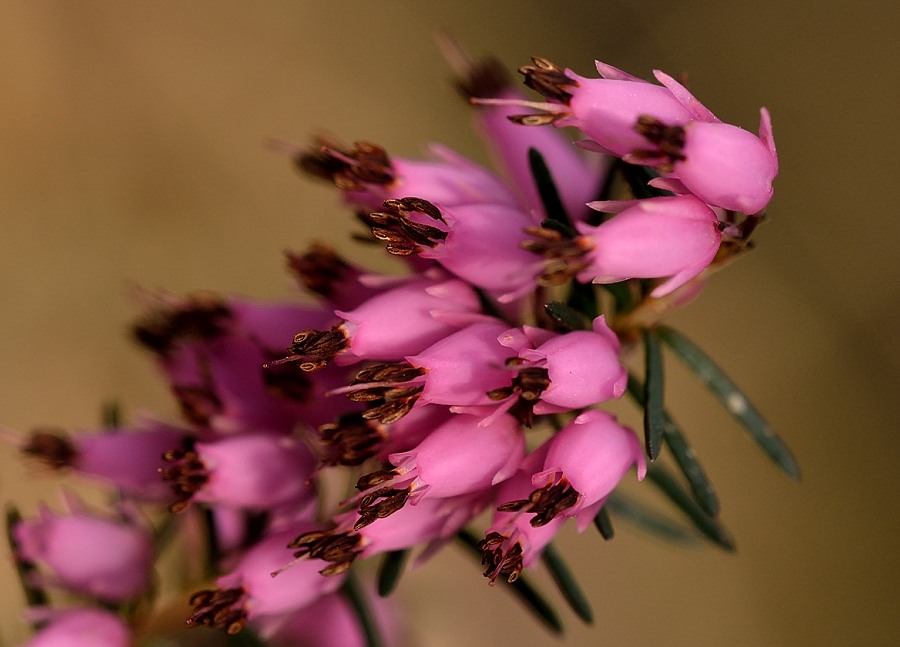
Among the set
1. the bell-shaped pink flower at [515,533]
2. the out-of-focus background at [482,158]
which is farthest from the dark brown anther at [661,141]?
the out-of-focus background at [482,158]

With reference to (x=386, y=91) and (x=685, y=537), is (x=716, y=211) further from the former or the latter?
(x=386, y=91)

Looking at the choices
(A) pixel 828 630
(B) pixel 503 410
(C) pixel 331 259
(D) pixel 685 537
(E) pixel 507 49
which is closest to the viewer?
(B) pixel 503 410

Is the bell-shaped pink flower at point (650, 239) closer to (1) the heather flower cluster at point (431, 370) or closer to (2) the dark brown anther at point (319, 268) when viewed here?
(1) the heather flower cluster at point (431, 370)

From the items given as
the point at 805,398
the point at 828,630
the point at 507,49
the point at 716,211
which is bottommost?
the point at 828,630

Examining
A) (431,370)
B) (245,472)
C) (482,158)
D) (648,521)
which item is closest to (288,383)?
(245,472)

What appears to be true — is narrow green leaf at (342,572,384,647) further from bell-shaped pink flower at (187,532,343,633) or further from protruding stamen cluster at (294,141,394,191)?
protruding stamen cluster at (294,141,394,191)

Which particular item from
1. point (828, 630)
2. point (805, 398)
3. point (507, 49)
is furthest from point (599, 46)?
point (828, 630)

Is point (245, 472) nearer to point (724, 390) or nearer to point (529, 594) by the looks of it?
point (529, 594)
